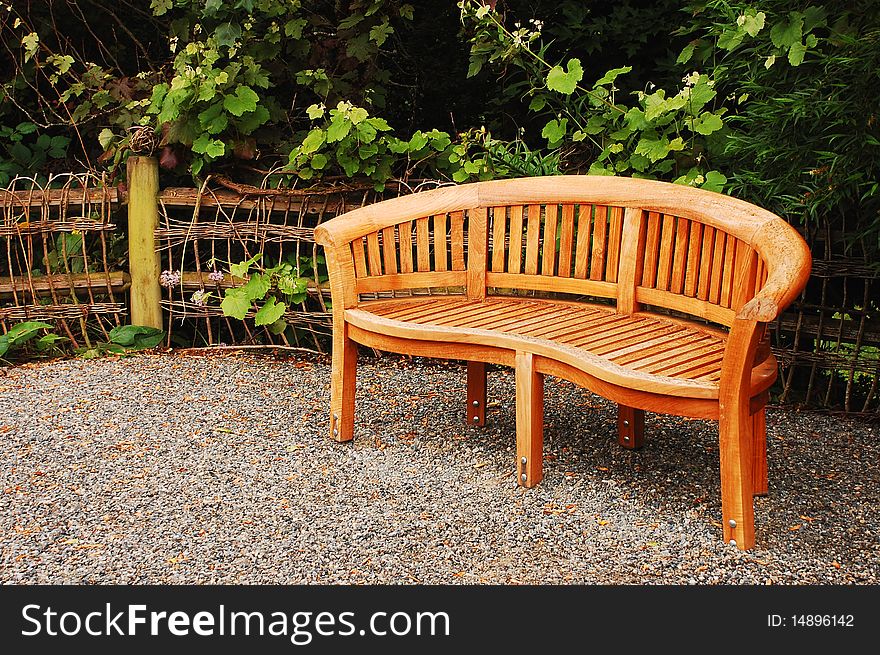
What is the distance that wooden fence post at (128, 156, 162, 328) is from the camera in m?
5.35

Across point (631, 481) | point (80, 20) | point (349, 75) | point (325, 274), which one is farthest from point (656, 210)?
point (80, 20)

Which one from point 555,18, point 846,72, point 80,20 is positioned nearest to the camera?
point 846,72

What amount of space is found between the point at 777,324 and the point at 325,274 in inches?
89.2

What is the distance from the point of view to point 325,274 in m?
5.25

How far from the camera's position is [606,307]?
3.83 m

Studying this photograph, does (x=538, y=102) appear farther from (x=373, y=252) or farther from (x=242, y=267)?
(x=242, y=267)

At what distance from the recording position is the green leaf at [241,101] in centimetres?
503

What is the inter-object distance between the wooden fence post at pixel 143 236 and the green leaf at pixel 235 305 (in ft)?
2.13

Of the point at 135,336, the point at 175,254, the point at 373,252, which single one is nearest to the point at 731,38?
the point at 373,252

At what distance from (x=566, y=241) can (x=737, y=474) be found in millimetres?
1323

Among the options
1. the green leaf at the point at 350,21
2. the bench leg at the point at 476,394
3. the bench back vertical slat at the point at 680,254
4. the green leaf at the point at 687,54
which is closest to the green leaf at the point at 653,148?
the green leaf at the point at 687,54

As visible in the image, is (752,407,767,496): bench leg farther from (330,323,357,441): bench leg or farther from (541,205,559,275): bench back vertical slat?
(330,323,357,441): bench leg

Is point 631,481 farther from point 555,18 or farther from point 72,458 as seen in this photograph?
point 555,18

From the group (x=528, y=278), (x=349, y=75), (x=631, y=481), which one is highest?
(x=349, y=75)
